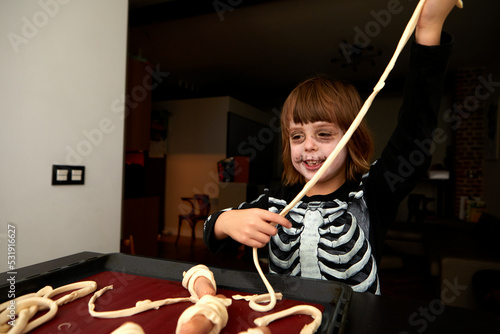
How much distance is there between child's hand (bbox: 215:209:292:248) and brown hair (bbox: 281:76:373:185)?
1.14ft

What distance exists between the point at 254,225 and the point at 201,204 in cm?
383

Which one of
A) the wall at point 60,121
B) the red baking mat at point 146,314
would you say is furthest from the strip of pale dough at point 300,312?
the wall at point 60,121

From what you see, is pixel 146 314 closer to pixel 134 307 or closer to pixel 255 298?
pixel 134 307

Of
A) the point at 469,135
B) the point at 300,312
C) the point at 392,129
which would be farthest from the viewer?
the point at 392,129

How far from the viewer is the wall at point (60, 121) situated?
3.77 feet

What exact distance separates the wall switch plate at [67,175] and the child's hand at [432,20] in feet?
4.38

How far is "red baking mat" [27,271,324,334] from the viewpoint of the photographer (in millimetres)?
470

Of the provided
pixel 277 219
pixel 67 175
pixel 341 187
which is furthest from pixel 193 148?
pixel 277 219

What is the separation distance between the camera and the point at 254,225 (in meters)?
0.57

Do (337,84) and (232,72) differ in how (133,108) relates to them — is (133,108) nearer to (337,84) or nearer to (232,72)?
(337,84)

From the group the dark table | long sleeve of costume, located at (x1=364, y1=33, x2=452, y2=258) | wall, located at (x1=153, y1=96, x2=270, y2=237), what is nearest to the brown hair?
long sleeve of costume, located at (x1=364, y1=33, x2=452, y2=258)

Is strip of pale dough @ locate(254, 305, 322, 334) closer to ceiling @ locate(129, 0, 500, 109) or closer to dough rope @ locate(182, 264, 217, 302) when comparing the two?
dough rope @ locate(182, 264, 217, 302)

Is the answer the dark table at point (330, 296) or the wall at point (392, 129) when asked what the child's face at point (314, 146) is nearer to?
the dark table at point (330, 296)

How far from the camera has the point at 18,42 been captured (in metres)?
1.15
